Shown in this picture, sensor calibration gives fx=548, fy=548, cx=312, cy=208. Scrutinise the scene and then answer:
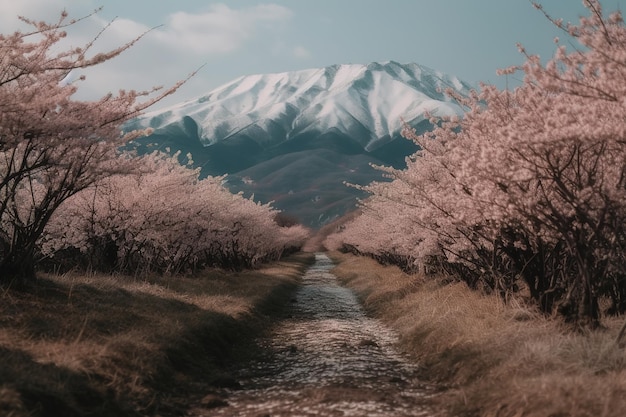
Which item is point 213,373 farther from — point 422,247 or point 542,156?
point 422,247

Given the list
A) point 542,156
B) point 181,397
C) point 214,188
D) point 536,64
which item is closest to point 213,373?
point 181,397

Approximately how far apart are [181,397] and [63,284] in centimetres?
753

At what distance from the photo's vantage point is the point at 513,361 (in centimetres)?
1078

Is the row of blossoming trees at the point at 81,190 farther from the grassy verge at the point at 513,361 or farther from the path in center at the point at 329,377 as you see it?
the grassy verge at the point at 513,361

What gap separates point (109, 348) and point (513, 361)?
8307mm

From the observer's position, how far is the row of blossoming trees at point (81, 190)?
12891mm

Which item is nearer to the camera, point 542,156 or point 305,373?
point 542,156

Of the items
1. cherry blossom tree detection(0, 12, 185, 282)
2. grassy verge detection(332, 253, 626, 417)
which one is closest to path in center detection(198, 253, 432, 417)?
grassy verge detection(332, 253, 626, 417)

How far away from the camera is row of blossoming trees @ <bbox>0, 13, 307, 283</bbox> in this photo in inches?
508

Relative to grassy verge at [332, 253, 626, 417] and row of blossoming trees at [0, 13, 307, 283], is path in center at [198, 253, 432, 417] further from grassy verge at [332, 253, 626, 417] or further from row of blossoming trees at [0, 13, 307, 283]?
row of blossoming trees at [0, 13, 307, 283]

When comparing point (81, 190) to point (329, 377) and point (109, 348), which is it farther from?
point (329, 377)

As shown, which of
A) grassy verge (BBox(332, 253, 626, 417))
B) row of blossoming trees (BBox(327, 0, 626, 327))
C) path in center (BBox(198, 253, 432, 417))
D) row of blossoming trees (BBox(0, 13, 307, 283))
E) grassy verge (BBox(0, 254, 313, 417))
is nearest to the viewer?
grassy verge (BBox(332, 253, 626, 417))

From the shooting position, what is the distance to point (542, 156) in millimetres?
11047

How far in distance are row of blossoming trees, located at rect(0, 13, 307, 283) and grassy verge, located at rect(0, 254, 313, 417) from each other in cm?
221
